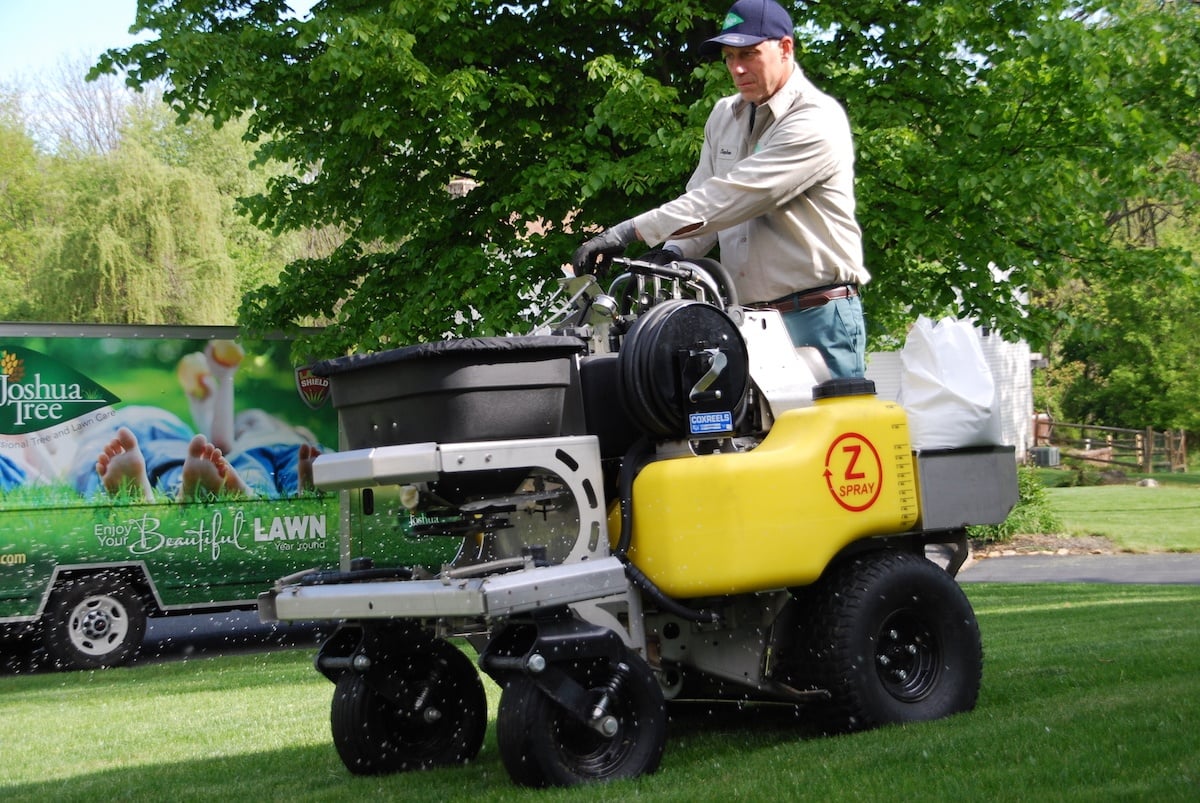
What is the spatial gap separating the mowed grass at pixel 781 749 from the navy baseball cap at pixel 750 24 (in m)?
2.44

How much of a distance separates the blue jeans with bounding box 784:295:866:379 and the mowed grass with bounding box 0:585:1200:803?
4.41ft

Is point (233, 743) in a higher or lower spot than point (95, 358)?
lower

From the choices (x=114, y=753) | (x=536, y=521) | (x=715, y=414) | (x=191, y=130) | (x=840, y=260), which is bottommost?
(x=114, y=753)

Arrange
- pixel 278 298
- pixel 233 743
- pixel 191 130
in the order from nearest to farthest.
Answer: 1. pixel 233 743
2. pixel 278 298
3. pixel 191 130

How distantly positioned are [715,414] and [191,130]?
32.2 meters

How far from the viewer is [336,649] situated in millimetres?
5074

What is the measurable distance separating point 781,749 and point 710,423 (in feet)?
3.69

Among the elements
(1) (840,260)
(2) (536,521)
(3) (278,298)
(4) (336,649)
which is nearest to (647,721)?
(2) (536,521)

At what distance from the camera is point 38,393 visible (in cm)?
1259

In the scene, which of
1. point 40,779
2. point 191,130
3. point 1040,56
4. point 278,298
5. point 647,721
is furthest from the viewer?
point 191,130

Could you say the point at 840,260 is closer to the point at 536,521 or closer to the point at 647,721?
the point at 536,521

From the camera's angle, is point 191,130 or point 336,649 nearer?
point 336,649

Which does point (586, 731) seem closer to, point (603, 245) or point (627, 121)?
point (603, 245)

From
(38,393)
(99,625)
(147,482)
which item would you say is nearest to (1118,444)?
(147,482)
